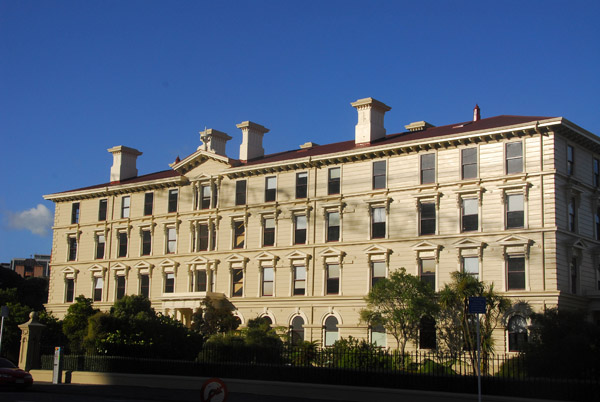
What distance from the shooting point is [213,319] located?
168ft

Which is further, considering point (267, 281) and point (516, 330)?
point (267, 281)

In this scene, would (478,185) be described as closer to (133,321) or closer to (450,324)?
(450,324)

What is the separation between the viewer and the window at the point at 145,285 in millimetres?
59344

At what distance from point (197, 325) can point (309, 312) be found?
746cm

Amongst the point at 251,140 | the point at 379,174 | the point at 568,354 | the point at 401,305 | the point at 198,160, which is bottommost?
the point at 568,354

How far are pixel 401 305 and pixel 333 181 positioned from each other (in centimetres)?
1096

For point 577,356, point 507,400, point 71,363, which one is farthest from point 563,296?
point 71,363

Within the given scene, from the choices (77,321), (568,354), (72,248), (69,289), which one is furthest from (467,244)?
(72,248)

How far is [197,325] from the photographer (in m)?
50.6

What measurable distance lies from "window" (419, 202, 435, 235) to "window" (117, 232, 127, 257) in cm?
2672

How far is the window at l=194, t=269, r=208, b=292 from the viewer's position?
5591cm

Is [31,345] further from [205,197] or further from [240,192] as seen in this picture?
[205,197]

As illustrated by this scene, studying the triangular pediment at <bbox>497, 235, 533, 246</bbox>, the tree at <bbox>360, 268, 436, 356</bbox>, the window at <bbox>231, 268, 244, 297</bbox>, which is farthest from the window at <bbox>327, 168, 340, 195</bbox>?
the triangular pediment at <bbox>497, 235, 533, 246</bbox>

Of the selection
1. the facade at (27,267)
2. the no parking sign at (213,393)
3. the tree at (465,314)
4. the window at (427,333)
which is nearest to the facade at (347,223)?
the tree at (465,314)
